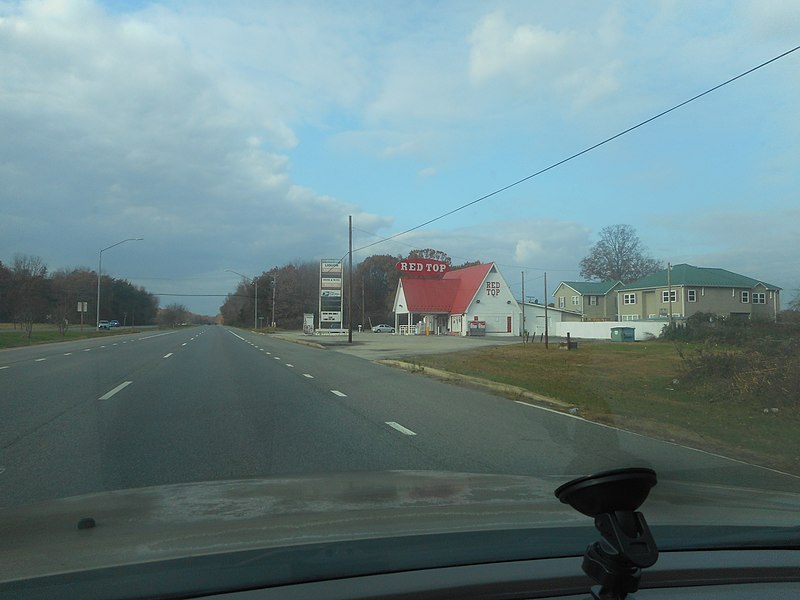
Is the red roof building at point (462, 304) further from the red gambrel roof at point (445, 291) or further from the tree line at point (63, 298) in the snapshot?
the tree line at point (63, 298)

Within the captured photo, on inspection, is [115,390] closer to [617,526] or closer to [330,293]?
[617,526]

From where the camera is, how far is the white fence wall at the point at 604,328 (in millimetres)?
53469

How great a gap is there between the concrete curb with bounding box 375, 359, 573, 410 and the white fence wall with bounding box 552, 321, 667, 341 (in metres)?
33.2

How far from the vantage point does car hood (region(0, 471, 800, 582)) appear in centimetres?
280

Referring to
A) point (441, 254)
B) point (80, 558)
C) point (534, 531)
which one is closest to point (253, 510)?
point (80, 558)

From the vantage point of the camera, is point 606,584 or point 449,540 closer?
point 606,584

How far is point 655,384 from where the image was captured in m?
18.5

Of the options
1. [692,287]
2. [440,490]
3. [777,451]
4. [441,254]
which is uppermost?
[441,254]

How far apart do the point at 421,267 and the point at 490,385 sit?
194ft

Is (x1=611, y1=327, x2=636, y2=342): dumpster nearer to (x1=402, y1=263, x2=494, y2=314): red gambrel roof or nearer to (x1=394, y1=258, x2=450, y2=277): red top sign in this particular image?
(x1=402, y1=263, x2=494, y2=314): red gambrel roof

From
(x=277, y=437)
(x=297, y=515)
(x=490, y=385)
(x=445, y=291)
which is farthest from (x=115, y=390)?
(x=445, y=291)

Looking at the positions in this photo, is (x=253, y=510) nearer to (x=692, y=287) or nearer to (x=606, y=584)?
(x=606, y=584)

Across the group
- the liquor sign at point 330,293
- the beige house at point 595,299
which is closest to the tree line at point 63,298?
the liquor sign at point 330,293

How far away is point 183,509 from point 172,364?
68.1 ft
